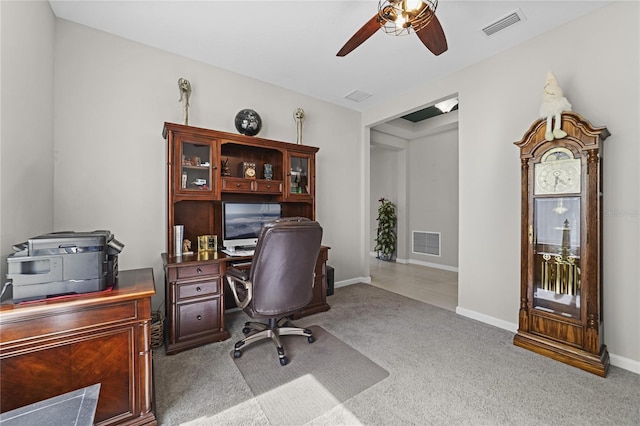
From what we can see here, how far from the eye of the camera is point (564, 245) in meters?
2.29

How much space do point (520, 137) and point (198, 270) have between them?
3295 mm

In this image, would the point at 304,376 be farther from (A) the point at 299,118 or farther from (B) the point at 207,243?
(A) the point at 299,118

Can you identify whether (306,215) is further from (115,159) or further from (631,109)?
(631,109)

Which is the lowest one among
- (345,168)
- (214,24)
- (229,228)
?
(229,228)

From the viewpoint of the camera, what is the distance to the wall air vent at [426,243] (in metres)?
5.87

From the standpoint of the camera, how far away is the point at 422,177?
20.2ft

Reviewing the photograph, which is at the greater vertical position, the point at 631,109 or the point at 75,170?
the point at 631,109

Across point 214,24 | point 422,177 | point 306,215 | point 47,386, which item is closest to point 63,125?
point 214,24

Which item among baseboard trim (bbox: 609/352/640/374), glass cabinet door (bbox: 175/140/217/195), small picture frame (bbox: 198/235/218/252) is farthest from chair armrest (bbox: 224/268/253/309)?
baseboard trim (bbox: 609/352/640/374)

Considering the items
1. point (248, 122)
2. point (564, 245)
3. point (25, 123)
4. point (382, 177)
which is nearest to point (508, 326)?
point (564, 245)

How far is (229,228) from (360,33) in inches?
86.0

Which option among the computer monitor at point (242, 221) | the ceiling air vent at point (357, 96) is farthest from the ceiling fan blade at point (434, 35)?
the computer monitor at point (242, 221)

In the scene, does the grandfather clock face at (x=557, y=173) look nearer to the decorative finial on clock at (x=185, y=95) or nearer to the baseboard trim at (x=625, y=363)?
the baseboard trim at (x=625, y=363)

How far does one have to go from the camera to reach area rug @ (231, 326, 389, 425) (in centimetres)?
164
